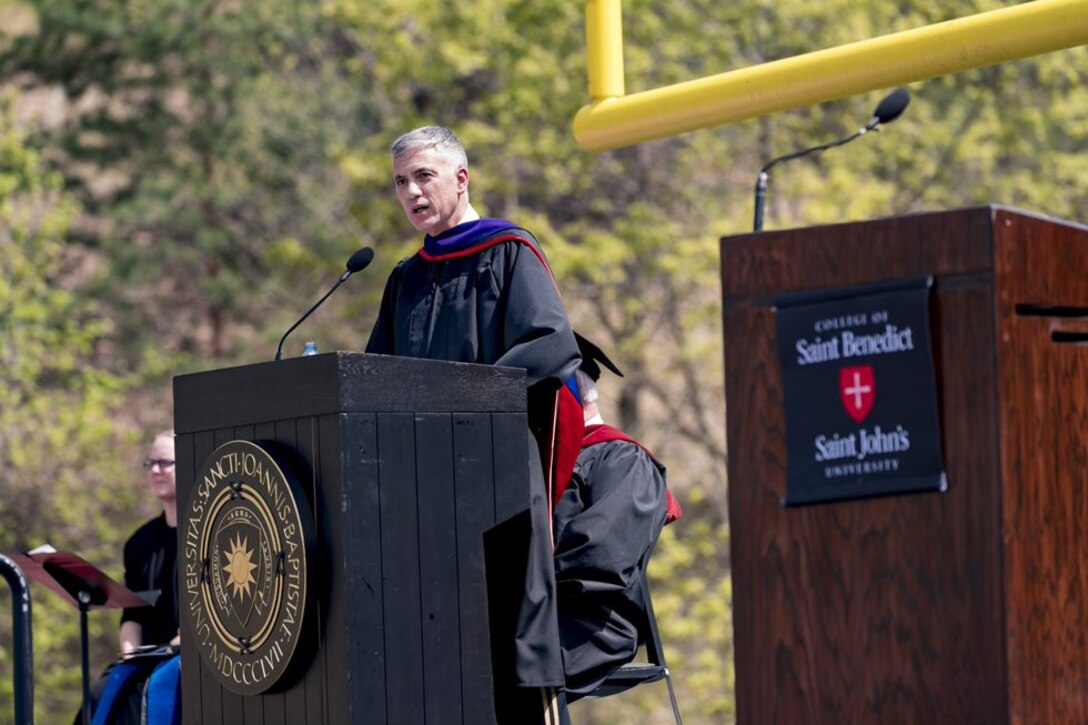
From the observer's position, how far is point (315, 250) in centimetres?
2231

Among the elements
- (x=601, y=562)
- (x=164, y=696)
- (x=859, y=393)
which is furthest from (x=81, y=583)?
(x=859, y=393)

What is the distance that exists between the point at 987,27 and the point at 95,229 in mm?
21518

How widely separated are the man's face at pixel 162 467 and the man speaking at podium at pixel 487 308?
2533 mm

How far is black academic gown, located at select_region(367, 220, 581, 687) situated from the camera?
4566 mm

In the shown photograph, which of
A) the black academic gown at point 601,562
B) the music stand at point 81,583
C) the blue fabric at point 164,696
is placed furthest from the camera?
the music stand at point 81,583

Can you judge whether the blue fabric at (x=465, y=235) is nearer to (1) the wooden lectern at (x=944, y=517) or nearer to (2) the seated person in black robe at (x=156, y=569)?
(1) the wooden lectern at (x=944, y=517)

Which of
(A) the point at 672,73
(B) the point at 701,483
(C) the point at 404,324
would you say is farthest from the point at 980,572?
(B) the point at 701,483

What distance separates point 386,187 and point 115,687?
46.8 ft

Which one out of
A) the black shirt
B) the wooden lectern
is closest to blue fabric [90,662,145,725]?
the black shirt

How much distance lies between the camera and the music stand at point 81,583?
6629mm

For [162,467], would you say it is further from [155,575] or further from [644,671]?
[644,671]

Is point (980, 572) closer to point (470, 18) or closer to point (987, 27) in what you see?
point (987, 27)

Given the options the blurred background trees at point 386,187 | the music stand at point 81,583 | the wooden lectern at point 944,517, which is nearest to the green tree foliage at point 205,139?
the blurred background trees at point 386,187

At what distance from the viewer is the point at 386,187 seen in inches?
816
